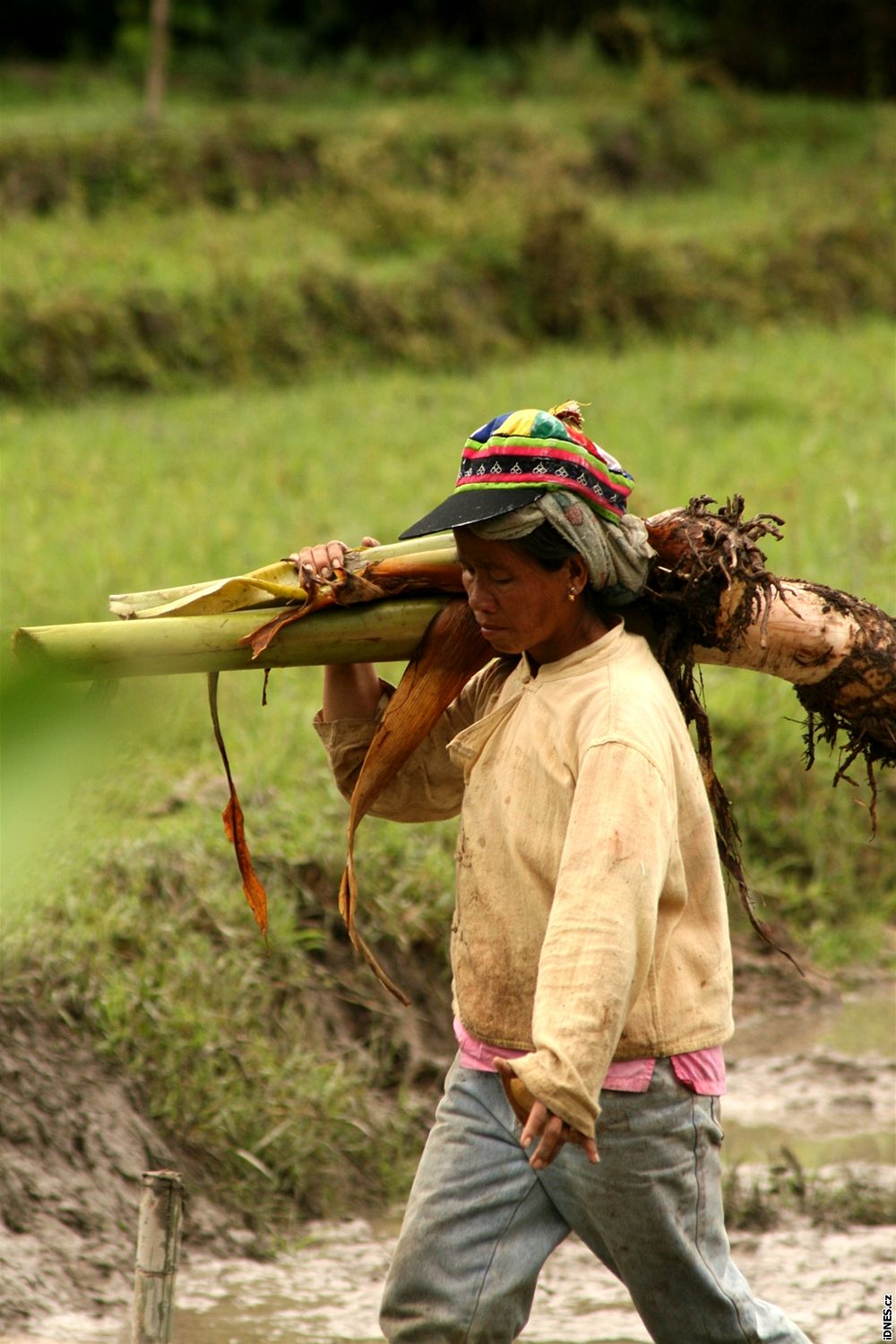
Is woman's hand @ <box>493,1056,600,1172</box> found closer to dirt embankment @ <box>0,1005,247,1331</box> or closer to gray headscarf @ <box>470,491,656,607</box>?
gray headscarf @ <box>470,491,656,607</box>

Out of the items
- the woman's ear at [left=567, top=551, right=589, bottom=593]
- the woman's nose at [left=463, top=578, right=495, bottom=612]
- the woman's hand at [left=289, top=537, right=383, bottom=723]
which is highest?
the woman's ear at [left=567, top=551, right=589, bottom=593]

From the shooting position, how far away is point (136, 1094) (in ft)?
12.1

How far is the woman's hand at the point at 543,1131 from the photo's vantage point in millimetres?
1967

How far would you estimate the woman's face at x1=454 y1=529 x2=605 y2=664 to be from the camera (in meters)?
2.23

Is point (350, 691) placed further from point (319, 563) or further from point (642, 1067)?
point (642, 1067)

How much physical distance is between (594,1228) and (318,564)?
3.09 feet

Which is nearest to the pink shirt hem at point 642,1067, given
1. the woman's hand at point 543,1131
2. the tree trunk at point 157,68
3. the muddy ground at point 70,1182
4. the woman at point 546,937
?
the woman at point 546,937


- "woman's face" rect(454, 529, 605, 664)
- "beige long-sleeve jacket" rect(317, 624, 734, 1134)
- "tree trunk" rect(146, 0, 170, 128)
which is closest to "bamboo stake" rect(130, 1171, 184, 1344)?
"beige long-sleeve jacket" rect(317, 624, 734, 1134)

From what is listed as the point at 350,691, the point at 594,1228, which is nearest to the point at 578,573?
the point at 350,691

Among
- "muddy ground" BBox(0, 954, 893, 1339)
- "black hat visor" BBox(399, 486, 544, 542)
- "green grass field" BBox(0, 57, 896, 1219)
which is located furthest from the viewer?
"green grass field" BBox(0, 57, 896, 1219)

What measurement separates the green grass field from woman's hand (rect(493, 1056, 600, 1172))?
557 mm

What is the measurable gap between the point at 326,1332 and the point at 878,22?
1604cm

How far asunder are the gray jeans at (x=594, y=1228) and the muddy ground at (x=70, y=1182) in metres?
1.23

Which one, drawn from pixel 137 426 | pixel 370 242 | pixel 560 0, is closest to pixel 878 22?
pixel 560 0
